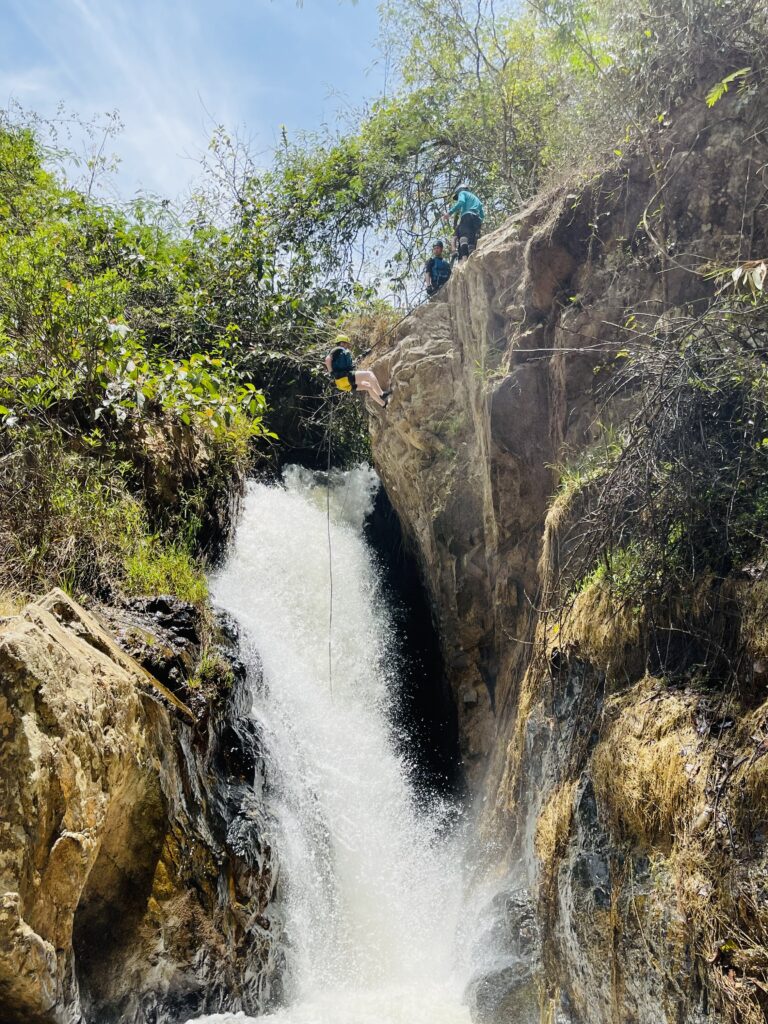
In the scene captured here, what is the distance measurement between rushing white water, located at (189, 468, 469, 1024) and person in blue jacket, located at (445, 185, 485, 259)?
4701 millimetres

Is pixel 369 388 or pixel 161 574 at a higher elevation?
pixel 369 388

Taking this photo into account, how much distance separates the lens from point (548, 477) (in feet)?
24.9

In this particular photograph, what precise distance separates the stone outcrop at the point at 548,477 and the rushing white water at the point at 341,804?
2.74 ft

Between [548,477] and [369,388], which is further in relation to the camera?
[369,388]

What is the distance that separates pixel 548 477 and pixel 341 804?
162 inches

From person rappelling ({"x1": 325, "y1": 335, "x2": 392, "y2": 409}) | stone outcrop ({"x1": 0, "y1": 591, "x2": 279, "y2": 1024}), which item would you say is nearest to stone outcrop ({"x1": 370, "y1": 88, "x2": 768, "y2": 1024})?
person rappelling ({"x1": 325, "y1": 335, "x2": 392, "y2": 409})

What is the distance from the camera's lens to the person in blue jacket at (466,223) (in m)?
9.38

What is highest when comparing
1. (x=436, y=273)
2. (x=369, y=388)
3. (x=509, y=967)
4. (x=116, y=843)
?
(x=436, y=273)

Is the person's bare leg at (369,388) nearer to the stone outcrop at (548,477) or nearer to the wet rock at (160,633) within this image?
the stone outcrop at (548,477)

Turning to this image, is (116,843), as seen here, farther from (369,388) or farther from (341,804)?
(369,388)

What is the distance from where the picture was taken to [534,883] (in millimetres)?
5527

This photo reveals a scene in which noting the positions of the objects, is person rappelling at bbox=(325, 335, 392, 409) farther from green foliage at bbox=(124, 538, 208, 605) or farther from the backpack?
green foliage at bbox=(124, 538, 208, 605)

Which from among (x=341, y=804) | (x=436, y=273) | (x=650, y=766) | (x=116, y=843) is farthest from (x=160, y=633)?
(x=436, y=273)

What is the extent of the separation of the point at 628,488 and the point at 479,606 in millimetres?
4385
